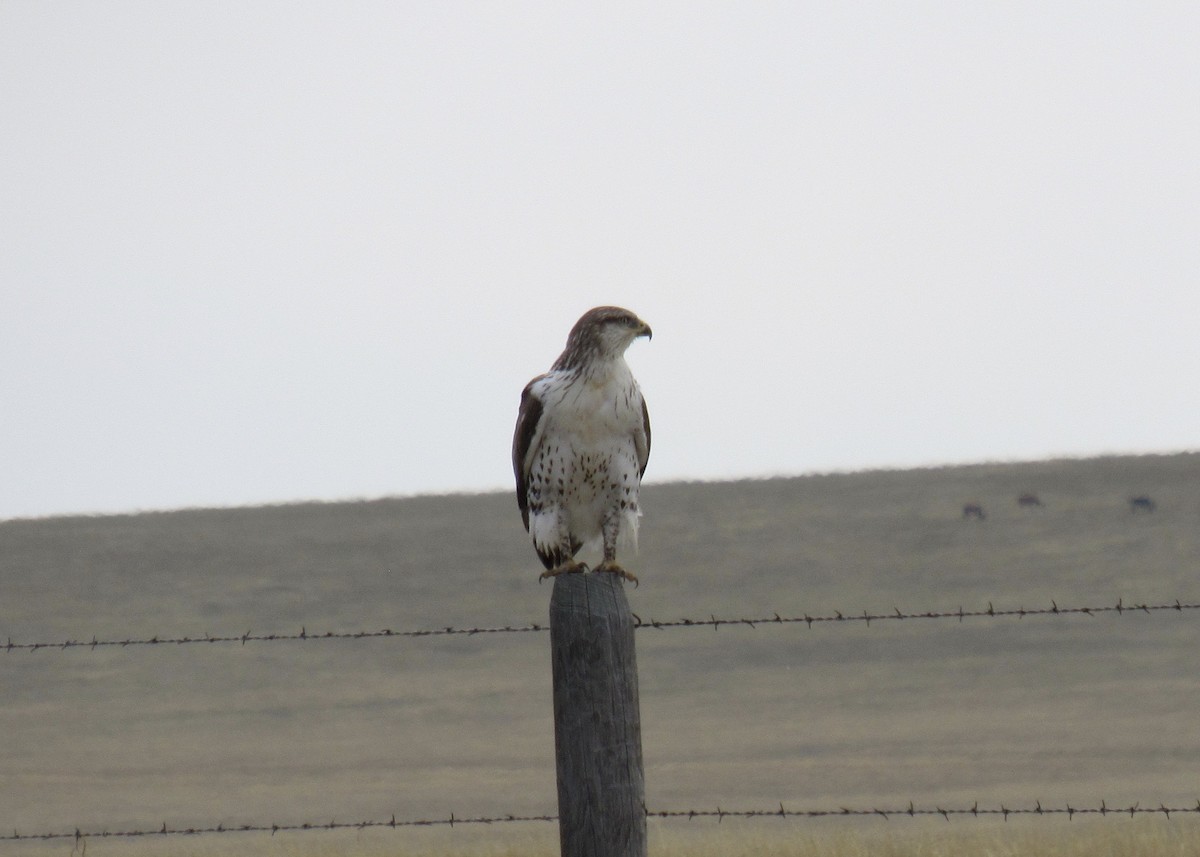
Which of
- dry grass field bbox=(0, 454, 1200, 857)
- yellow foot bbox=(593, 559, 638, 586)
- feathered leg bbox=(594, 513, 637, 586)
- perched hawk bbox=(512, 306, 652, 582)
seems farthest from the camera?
dry grass field bbox=(0, 454, 1200, 857)

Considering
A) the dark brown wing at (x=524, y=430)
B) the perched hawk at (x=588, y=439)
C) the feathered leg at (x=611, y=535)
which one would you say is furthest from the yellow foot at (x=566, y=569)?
the dark brown wing at (x=524, y=430)

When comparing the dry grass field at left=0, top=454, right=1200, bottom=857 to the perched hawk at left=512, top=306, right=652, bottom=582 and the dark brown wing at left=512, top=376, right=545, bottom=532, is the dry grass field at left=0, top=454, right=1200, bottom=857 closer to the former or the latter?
the perched hawk at left=512, top=306, right=652, bottom=582

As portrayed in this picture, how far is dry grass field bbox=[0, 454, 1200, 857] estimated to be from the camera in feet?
41.8

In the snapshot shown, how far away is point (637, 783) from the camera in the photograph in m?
4.22

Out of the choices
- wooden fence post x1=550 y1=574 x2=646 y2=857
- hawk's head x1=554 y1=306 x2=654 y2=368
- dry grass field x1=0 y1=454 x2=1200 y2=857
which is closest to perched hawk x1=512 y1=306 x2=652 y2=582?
hawk's head x1=554 y1=306 x2=654 y2=368

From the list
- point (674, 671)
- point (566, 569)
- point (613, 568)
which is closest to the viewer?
point (613, 568)

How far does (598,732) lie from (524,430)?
2283mm

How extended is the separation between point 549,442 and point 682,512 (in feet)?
89.5

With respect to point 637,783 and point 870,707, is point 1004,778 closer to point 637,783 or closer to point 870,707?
point 870,707

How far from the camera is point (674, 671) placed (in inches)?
841

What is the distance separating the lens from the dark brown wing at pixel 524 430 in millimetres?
6285

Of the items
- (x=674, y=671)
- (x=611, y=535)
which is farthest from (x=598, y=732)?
(x=674, y=671)

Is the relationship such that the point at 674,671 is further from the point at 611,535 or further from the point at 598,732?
the point at 598,732

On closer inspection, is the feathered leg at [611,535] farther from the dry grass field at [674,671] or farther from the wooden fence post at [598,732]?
the wooden fence post at [598,732]
